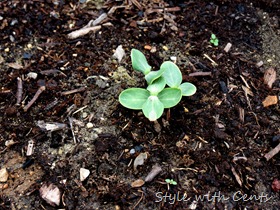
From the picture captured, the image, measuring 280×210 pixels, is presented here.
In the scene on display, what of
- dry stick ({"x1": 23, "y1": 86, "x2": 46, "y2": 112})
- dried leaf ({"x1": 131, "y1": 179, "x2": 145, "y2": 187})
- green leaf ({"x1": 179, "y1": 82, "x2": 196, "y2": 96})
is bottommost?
dried leaf ({"x1": 131, "y1": 179, "x2": 145, "y2": 187})

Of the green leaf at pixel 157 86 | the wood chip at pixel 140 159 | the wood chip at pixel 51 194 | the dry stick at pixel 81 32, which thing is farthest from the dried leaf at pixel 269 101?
the wood chip at pixel 51 194

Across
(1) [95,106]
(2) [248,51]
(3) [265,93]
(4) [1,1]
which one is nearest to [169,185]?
(1) [95,106]

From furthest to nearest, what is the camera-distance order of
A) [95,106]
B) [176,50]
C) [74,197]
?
[176,50], [95,106], [74,197]

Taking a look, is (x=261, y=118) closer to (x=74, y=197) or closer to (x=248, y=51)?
(x=248, y=51)

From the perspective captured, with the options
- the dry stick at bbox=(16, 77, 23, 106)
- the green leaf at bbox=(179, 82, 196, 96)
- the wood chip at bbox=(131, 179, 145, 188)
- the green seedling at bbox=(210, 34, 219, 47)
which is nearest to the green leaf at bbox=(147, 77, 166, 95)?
the green leaf at bbox=(179, 82, 196, 96)

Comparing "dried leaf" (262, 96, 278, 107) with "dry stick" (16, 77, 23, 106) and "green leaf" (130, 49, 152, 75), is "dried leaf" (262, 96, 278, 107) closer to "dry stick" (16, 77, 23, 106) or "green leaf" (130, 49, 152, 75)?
"green leaf" (130, 49, 152, 75)

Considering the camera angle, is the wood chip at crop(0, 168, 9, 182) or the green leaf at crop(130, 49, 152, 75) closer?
the wood chip at crop(0, 168, 9, 182)

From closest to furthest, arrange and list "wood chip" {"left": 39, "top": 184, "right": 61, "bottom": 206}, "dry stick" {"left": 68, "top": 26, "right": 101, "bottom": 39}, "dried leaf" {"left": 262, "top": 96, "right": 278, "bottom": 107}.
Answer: "wood chip" {"left": 39, "top": 184, "right": 61, "bottom": 206} → "dried leaf" {"left": 262, "top": 96, "right": 278, "bottom": 107} → "dry stick" {"left": 68, "top": 26, "right": 101, "bottom": 39}
